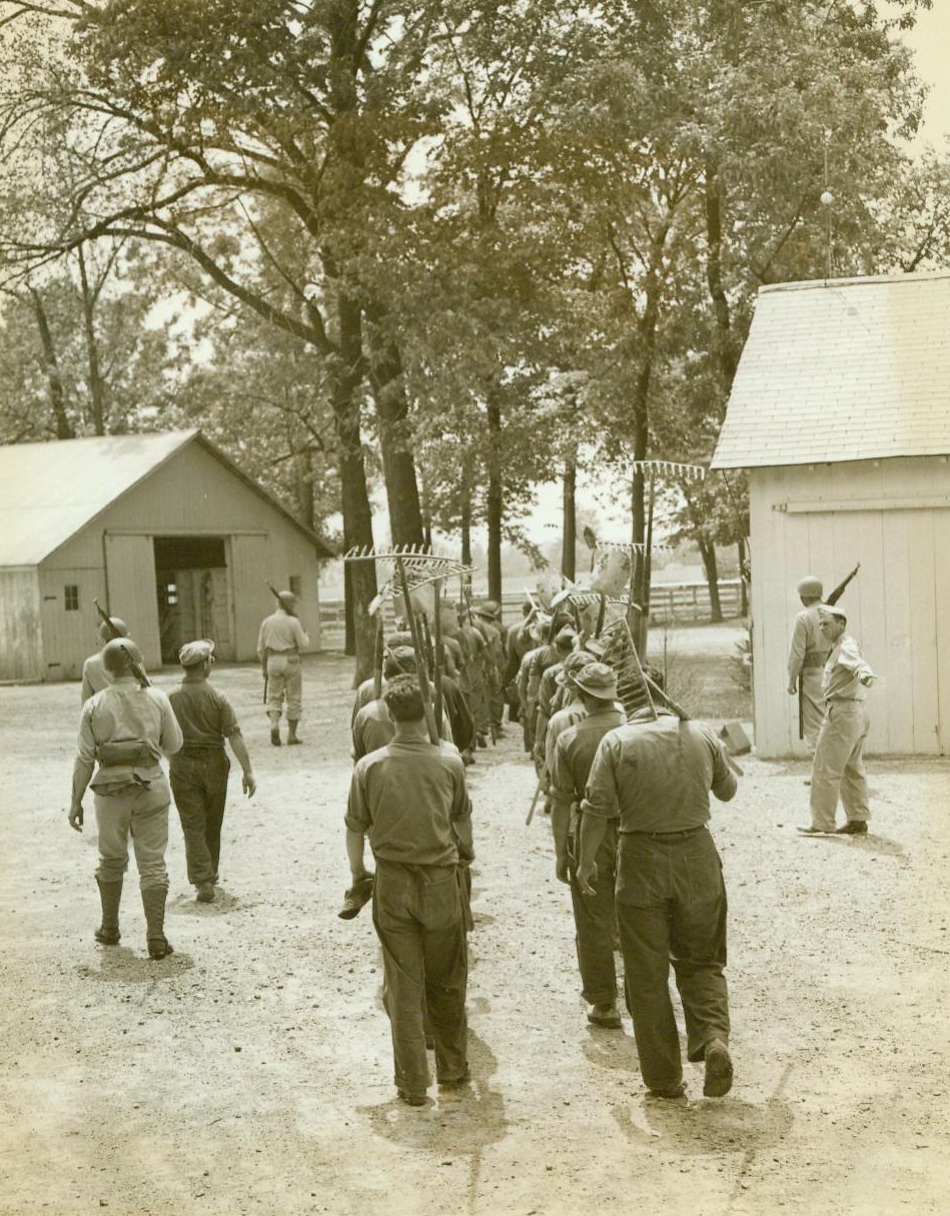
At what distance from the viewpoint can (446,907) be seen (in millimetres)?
6832

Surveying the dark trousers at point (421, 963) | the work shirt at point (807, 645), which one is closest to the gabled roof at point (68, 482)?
the work shirt at point (807, 645)

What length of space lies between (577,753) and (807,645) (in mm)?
6516

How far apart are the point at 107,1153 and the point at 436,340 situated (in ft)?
67.3

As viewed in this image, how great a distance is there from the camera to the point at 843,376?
18406 mm

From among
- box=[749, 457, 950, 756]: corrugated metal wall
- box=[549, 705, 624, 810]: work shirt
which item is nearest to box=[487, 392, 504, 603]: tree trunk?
box=[749, 457, 950, 756]: corrugated metal wall

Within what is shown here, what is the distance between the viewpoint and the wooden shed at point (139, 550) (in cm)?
3397

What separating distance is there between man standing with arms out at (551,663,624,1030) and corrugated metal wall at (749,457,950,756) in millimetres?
9443

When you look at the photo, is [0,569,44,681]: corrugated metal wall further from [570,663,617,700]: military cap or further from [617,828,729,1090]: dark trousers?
[617,828,729,1090]: dark trousers

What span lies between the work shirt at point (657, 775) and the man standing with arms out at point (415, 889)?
2.29 feet

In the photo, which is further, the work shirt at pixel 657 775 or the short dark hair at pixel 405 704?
the short dark hair at pixel 405 704

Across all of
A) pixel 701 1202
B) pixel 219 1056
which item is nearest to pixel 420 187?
pixel 219 1056

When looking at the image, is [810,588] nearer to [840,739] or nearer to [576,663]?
[840,739]

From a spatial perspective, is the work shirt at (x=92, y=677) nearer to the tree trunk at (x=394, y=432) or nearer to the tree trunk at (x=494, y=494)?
the tree trunk at (x=394, y=432)

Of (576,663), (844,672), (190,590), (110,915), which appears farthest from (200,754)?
(190,590)
